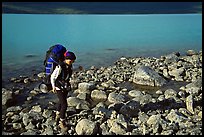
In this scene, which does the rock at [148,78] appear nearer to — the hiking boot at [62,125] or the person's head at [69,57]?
the hiking boot at [62,125]

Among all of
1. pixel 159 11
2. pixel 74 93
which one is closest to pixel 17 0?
pixel 74 93

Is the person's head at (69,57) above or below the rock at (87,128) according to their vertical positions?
above

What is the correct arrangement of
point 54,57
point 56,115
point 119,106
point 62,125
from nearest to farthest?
point 54,57 < point 62,125 < point 56,115 < point 119,106

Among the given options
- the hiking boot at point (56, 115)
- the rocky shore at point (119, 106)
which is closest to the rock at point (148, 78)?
the rocky shore at point (119, 106)

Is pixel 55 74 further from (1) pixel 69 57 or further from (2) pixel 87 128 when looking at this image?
(2) pixel 87 128

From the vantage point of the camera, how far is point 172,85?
23.3 feet

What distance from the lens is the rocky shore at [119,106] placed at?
4.47 metres

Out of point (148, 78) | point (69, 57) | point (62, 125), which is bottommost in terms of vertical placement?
point (62, 125)

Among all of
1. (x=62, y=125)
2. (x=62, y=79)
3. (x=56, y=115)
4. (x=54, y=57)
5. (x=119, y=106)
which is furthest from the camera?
(x=119, y=106)

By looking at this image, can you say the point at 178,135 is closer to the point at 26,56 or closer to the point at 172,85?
the point at 172,85

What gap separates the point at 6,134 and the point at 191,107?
2.71m

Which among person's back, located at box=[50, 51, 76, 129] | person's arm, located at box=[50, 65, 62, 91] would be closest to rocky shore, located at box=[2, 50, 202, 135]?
person's back, located at box=[50, 51, 76, 129]

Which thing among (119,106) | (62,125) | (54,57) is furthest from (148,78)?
(54,57)

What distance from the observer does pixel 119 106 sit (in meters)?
5.46
